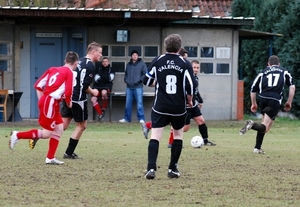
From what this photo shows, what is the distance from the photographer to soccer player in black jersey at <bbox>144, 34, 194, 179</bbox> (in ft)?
35.5

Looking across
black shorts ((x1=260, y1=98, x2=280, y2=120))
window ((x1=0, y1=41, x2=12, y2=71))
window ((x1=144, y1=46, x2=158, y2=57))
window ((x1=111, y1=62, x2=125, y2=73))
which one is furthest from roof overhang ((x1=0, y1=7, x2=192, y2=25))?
black shorts ((x1=260, y1=98, x2=280, y2=120))

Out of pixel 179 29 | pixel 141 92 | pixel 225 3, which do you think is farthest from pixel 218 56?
pixel 225 3

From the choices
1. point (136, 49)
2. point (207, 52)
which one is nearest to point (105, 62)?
point (136, 49)

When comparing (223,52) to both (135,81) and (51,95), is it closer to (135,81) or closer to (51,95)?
(135,81)

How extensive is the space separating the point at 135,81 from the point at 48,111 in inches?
523

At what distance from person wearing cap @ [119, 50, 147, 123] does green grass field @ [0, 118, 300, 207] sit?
744 cm

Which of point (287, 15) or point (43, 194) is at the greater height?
point (287, 15)

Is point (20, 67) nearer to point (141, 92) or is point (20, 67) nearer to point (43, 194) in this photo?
point (141, 92)

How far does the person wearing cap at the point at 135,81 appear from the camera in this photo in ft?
83.6

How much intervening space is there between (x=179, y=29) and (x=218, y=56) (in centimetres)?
155

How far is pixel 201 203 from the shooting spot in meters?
8.73

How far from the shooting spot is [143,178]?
1092 cm

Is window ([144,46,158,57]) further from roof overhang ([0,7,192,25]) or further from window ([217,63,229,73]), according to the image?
window ([217,63,229,73])

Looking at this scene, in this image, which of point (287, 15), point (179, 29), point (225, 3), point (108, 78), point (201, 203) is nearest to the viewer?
point (201, 203)
